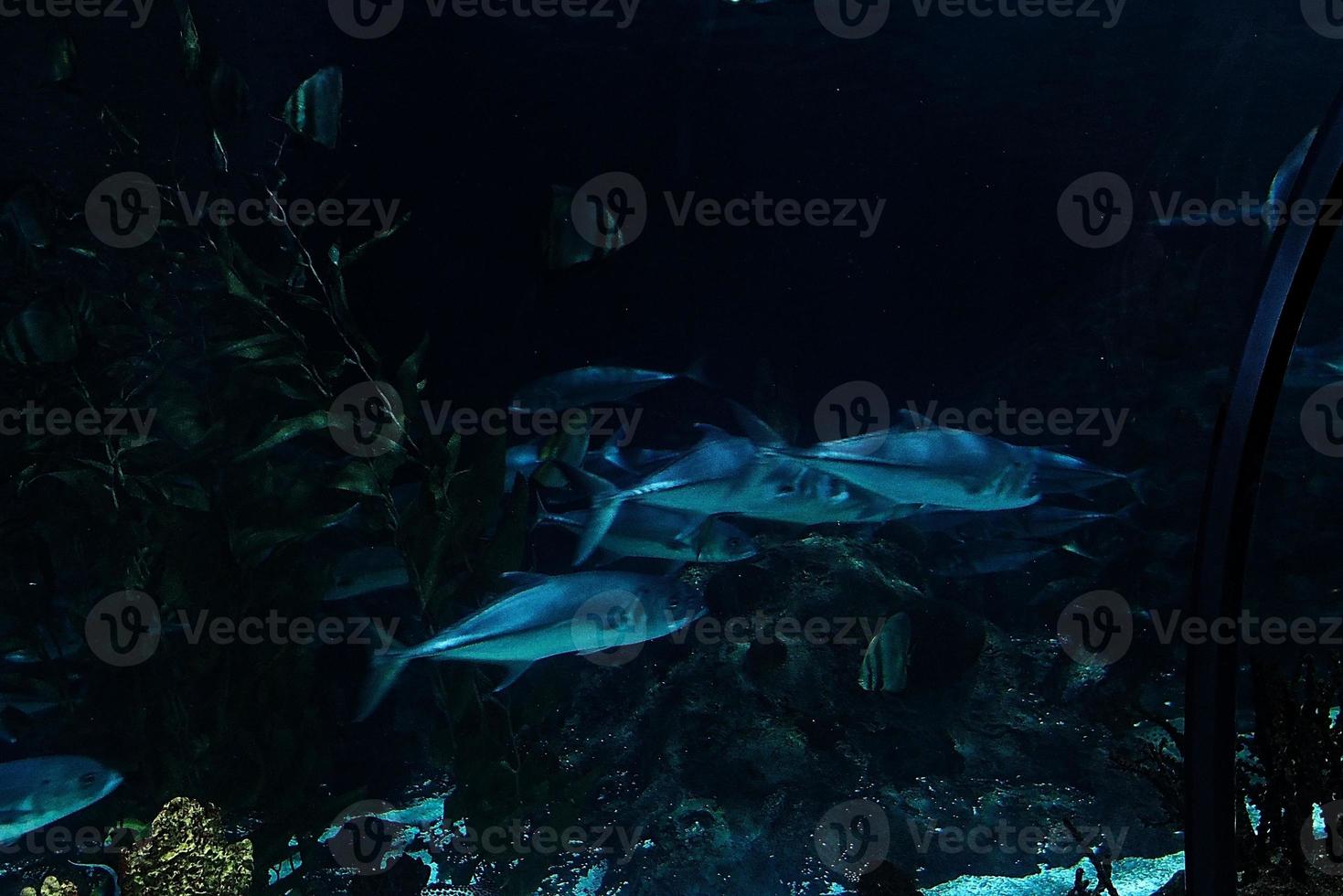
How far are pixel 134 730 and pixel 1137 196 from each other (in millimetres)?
11712

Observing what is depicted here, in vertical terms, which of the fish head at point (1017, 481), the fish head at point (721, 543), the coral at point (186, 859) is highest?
the fish head at point (1017, 481)

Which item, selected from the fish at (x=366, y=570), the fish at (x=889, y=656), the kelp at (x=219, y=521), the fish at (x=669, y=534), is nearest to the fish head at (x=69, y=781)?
the kelp at (x=219, y=521)

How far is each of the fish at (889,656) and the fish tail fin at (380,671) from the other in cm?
230

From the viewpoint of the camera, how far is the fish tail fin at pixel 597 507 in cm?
369

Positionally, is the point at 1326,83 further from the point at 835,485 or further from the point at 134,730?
the point at 134,730

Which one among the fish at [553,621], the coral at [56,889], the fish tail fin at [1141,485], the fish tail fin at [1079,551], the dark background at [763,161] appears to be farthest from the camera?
the dark background at [763,161]

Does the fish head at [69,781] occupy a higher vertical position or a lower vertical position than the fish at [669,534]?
lower

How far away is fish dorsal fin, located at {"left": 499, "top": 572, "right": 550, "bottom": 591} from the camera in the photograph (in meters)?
3.20

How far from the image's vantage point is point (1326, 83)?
59.6 feet

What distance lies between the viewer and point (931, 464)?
11.5 ft

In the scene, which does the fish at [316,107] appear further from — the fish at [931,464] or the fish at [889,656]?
the fish at [889,656]

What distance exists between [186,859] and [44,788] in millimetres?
1507

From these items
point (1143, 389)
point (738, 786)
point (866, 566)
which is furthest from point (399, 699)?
point (1143, 389)

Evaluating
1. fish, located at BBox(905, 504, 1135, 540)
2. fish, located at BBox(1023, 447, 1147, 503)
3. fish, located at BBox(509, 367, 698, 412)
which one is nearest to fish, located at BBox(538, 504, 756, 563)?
fish, located at BBox(509, 367, 698, 412)
